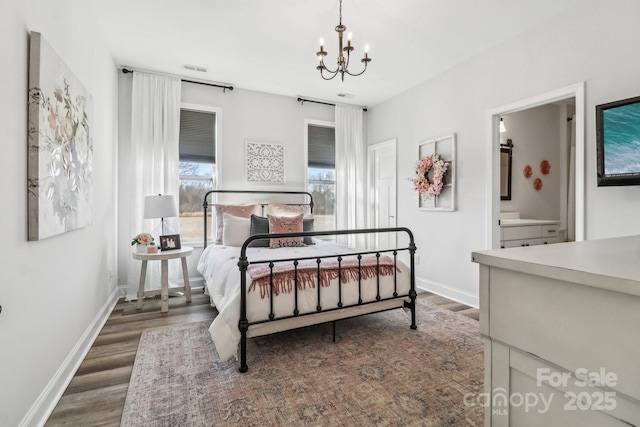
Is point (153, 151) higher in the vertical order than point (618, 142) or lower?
higher

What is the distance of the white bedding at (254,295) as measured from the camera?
2.17 metres

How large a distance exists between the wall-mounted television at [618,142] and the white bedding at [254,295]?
1668mm

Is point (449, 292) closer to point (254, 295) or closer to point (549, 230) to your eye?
point (549, 230)

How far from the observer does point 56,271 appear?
1.94m

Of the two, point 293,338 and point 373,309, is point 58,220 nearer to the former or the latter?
point 293,338

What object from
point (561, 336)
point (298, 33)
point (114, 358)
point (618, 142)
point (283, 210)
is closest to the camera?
point (561, 336)

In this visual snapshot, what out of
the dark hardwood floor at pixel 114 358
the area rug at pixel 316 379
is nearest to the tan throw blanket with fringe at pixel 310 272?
the area rug at pixel 316 379

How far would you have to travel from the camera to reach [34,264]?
1.66m

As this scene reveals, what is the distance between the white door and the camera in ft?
16.3

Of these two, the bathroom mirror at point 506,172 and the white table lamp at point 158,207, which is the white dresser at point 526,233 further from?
the white table lamp at point 158,207

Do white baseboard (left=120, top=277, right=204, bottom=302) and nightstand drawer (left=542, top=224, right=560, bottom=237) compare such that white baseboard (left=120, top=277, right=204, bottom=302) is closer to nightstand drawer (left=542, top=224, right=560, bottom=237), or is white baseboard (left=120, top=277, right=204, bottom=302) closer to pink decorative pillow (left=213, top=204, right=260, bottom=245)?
pink decorative pillow (left=213, top=204, right=260, bottom=245)

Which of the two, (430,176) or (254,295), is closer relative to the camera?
(254,295)

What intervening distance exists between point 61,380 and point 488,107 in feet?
13.9

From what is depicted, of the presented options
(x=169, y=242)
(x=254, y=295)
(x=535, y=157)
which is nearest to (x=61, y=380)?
(x=254, y=295)
